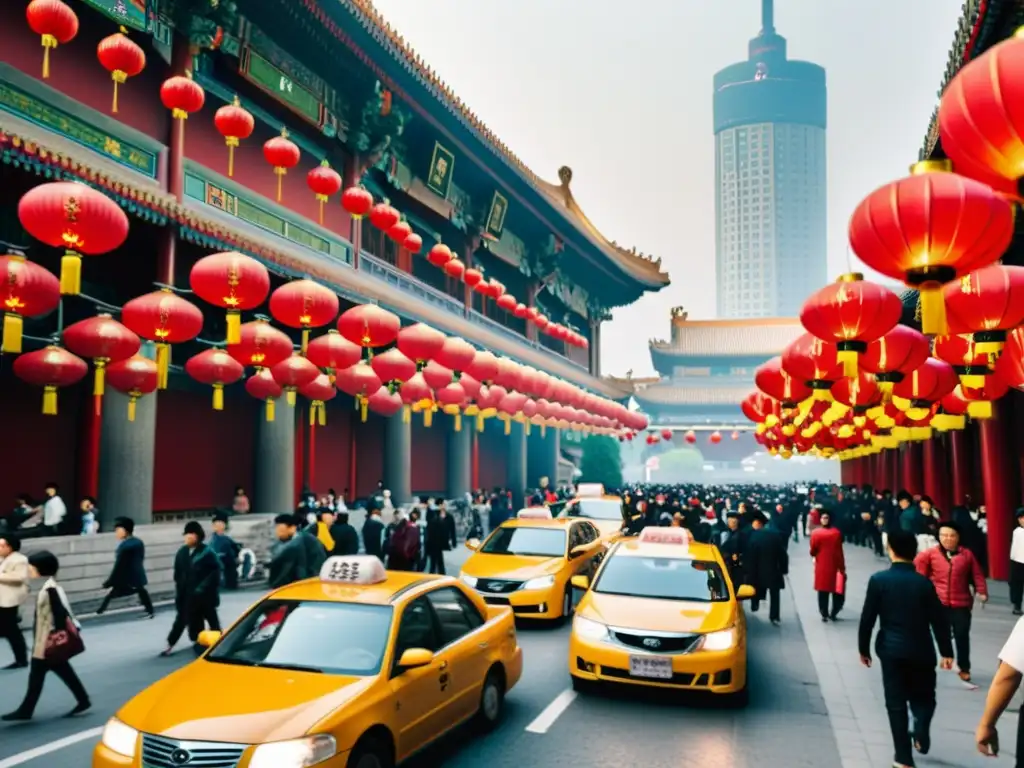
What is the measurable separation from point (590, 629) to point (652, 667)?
2.34 feet

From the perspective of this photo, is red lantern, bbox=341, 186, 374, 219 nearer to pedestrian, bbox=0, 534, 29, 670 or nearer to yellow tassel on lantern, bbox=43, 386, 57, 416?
yellow tassel on lantern, bbox=43, 386, 57, 416

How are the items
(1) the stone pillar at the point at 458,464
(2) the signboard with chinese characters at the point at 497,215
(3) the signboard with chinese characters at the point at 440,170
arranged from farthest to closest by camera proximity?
(1) the stone pillar at the point at 458,464
(2) the signboard with chinese characters at the point at 497,215
(3) the signboard with chinese characters at the point at 440,170

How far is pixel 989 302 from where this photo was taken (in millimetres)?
7418

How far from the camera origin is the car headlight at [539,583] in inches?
439

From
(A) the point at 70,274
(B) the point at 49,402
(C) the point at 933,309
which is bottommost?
(B) the point at 49,402

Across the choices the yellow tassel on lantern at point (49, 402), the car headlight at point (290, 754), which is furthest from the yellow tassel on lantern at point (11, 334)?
the car headlight at point (290, 754)

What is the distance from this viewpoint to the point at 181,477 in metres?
18.0

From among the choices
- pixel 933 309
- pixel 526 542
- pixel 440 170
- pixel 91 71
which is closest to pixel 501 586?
pixel 526 542

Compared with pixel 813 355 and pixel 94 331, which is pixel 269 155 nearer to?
pixel 94 331

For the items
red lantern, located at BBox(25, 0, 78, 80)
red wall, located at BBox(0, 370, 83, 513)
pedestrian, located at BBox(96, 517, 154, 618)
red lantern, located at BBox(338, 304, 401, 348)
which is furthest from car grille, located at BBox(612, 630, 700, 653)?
red wall, located at BBox(0, 370, 83, 513)

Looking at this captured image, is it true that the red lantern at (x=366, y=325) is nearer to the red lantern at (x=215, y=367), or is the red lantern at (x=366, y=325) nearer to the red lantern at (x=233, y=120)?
the red lantern at (x=215, y=367)

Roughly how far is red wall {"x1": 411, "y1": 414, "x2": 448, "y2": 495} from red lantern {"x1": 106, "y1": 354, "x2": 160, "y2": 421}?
58.8ft

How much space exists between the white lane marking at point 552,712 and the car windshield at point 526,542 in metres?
4.07

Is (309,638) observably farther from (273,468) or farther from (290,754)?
(273,468)
